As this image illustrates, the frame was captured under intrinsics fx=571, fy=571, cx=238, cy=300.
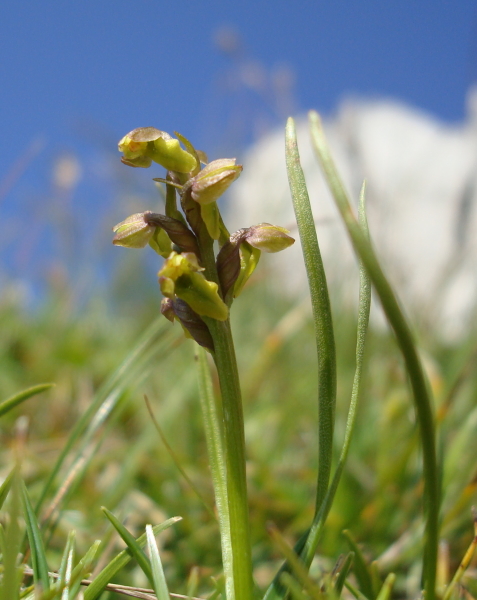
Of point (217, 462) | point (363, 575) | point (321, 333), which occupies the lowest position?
point (363, 575)

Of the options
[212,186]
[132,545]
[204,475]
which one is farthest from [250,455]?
[212,186]

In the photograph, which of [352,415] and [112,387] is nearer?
[352,415]

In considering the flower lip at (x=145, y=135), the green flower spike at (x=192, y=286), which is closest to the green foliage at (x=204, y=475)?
the green flower spike at (x=192, y=286)

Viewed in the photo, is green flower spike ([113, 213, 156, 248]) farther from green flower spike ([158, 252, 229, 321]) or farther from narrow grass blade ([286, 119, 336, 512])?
narrow grass blade ([286, 119, 336, 512])

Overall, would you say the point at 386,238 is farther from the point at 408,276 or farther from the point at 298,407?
the point at 298,407

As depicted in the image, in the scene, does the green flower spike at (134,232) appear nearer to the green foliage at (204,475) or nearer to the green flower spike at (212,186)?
the green flower spike at (212,186)

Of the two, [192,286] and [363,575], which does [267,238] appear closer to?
[192,286]

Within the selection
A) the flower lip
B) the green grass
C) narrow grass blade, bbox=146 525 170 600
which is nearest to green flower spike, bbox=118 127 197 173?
the flower lip
